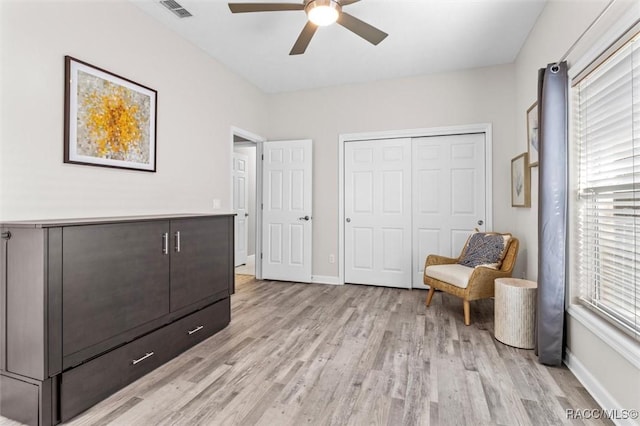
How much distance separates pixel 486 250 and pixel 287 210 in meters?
2.61

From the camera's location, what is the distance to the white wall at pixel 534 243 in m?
1.60

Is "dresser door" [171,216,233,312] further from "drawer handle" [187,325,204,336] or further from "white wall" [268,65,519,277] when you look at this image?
"white wall" [268,65,519,277]

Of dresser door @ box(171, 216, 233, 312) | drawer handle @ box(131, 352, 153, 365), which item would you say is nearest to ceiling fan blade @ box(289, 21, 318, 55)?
dresser door @ box(171, 216, 233, 312)

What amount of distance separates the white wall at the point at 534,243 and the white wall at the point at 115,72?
3201 millimetres

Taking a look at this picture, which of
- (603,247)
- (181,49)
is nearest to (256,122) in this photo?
(181,49)

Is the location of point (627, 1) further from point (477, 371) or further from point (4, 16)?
point (4, 16)

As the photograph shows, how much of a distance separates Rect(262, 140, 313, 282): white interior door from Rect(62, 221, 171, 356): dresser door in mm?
2512

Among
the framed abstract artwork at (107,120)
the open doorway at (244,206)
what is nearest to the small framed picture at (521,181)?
the framed abstract artwork at (107,120)

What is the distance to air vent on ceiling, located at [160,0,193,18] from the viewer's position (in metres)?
2.67

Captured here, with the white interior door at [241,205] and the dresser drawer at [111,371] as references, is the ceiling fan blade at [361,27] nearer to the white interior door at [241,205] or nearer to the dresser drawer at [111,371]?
the dresser drawer at [111,371]

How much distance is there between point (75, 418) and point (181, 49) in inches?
121

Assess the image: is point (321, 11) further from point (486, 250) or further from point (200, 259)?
point (486, 250)

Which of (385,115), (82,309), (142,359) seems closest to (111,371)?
(142,359)

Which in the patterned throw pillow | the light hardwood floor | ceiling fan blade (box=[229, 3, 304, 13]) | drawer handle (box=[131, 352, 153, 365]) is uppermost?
ceiling fan blade (box=[229, 3, 304, 13])
